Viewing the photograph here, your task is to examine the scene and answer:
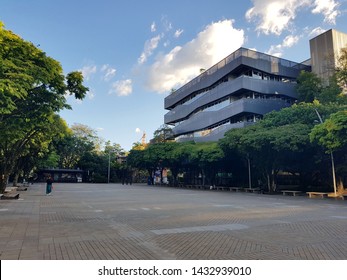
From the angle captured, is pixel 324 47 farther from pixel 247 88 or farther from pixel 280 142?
pixel 280 142

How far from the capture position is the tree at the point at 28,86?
11289mm

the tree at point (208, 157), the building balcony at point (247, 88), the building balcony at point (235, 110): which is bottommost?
the tree at point (208, 157)

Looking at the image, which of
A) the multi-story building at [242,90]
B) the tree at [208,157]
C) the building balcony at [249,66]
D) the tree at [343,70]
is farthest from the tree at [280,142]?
the building balcony at [249,66]

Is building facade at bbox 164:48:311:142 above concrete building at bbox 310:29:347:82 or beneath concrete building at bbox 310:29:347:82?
beneath

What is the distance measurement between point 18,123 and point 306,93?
38.8 metres

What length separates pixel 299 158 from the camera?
2822 centimetres

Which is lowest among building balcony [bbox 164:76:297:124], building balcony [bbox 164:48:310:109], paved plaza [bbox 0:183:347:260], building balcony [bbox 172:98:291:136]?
paved plaza [bbox 0:183:347:260]

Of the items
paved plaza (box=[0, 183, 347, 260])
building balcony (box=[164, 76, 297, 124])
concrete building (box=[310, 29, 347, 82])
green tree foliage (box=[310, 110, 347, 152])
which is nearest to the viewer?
paved plaza (box=[0, 183, 347, 260])

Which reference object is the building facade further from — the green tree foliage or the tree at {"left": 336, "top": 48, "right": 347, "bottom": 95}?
the green tree foliage

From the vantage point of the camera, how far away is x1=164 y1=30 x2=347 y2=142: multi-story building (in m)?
45.5

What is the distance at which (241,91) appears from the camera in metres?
47.0

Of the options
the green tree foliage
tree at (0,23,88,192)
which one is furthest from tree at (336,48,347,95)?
tree at (0,23,88,192)

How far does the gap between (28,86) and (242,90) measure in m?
38.1

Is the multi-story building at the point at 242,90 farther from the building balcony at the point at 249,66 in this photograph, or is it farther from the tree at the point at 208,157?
the tree at the point at 208,157
